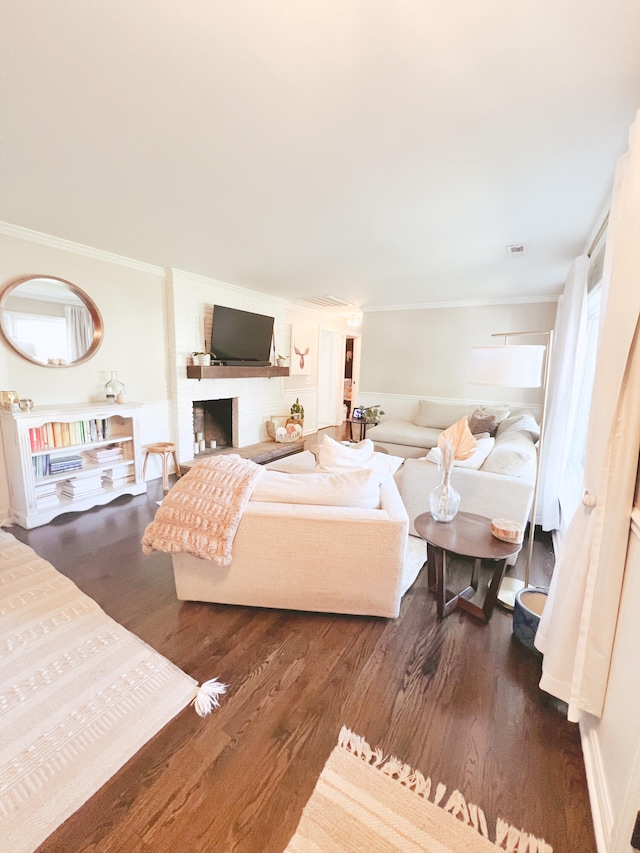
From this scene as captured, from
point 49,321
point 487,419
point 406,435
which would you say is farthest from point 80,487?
point 487,419

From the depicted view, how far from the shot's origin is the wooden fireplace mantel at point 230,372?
429 cm

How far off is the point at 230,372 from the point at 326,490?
3226 millimetres

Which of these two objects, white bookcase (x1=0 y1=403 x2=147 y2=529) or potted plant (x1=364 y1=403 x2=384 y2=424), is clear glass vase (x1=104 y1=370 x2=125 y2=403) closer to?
white bookcase (x1=0 y1=403 x2=147 y2=529)

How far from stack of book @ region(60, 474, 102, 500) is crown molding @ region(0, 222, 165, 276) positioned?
81.6 inches

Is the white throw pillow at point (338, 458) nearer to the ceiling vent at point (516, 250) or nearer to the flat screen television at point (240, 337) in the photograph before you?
the ceiling vent at point (516, 250)

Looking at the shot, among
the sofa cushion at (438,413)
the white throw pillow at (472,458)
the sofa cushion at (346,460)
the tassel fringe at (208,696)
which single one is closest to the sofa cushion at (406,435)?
the sofa cushion at (438,413)

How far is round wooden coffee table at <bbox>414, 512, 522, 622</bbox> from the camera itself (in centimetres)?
174

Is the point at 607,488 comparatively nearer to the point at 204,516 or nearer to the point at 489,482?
the point at 489,482

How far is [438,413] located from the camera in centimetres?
526

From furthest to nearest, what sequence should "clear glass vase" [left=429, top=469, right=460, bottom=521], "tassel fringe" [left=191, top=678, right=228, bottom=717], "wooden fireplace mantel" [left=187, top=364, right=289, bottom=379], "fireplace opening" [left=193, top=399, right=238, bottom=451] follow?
"fireplace opening" [left=193, top=399, right=238, bottom=451] → "wooden fireplace mantel" [left=187, top=364, right=289, bottom=379] → "clear glass vase" [left=429, top=469, right=460, bottom=521] → "tassel fringe" [left=191, top=678, right=228, bottom=717]

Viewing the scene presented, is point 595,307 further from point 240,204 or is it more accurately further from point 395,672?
point 395,672

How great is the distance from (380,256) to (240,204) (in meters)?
1.50

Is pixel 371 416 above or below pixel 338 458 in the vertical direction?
below

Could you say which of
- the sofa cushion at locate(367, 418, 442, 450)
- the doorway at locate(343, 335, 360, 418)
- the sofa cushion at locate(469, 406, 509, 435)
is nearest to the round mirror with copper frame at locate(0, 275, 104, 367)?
the sofa cushion at locate(367, 418, 442, 450)
